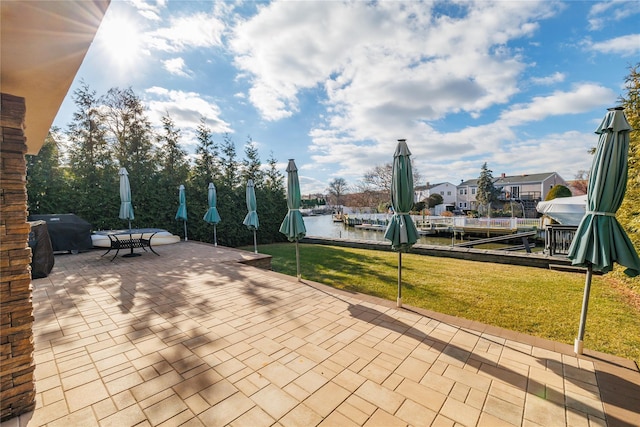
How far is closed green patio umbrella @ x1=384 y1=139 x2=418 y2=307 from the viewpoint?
3873 millimetres

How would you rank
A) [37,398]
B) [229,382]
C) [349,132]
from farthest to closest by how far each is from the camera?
[349,132] < [229,382] < [37,398]

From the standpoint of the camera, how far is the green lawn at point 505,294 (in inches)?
139

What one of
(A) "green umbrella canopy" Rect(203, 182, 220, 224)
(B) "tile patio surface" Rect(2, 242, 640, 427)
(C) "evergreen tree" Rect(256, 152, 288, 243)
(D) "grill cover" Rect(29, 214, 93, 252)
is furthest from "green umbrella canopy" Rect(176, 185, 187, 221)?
(B) "tile patio surface" Rect(2, 242, 640, 427)

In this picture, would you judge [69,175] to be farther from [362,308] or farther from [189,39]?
[362,308]

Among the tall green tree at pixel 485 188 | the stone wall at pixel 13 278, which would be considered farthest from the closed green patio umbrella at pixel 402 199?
the tall green tree at pixel 485 188

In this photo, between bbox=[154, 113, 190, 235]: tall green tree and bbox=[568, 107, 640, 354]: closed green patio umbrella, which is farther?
bbox=[154, 113, 190, 235]: tall green tree

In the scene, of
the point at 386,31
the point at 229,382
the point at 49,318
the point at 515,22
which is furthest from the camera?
the point at 386,31

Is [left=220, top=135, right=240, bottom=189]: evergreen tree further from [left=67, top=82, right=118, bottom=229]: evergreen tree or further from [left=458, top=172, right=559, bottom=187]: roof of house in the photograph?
[left=458, top=172, right=559, bottom=187]: roof of house

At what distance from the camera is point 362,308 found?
3.99 m

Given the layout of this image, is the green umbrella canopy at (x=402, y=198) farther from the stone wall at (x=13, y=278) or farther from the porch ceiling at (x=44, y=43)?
the stone wall at (x=13, y=278)

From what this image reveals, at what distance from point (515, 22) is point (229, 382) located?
27.4ft

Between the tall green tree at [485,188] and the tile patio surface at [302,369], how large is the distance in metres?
35.7

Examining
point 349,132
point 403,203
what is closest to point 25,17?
point 403,203

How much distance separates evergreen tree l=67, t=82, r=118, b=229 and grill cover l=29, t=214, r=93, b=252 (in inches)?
57.9
